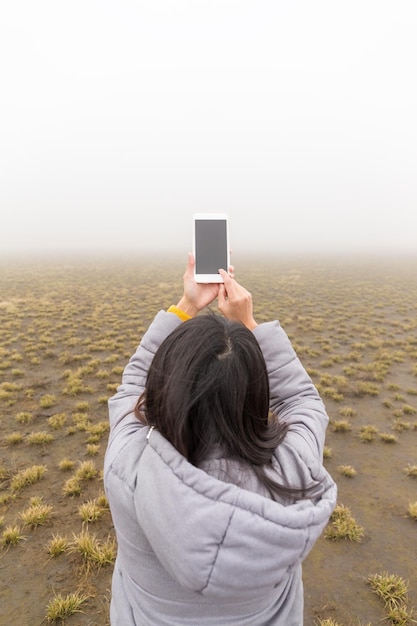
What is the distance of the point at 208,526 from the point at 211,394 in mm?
376

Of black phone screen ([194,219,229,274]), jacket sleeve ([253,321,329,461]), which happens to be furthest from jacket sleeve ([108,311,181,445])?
black phone screen ([194,219,229,274])

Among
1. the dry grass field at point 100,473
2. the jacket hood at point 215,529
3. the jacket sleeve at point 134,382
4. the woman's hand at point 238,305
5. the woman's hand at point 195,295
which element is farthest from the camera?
the dry grass field at point 100,473

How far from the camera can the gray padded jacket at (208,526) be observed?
0.91 metres

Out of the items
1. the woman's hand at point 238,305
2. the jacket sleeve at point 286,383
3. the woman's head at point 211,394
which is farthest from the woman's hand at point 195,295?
the woman's head at point 211,394

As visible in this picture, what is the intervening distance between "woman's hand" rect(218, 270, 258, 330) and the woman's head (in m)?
0.65

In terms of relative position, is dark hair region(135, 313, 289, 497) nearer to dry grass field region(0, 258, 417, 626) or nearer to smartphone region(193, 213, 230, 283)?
smartphone region(193, 213, 230, 283)

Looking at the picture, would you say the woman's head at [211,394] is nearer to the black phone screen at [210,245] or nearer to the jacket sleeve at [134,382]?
the jacket sleeve at [134,382]

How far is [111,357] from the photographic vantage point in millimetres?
8930

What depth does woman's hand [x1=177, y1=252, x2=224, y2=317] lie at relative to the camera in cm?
227

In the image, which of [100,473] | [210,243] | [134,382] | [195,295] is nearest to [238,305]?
[195,295]

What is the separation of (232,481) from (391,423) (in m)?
5.98

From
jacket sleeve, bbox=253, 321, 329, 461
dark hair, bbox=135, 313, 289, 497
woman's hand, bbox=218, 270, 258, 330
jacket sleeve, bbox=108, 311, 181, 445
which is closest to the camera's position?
dark hair, bbox=135, 313, 289, 497

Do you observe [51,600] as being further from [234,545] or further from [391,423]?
[391,423]

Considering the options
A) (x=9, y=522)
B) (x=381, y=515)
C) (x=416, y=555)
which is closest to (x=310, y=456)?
(x=416, y=555)
